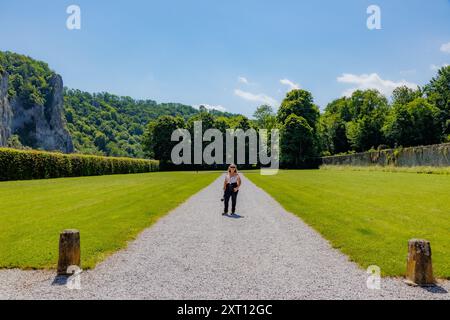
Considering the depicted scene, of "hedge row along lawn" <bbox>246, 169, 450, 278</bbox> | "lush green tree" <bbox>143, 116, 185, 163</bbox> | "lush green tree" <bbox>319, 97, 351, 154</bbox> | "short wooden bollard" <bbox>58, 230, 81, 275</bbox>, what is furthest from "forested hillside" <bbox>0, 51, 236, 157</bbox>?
"short wooden bollard" <bbox>58, 230, 81, 275</bbox>

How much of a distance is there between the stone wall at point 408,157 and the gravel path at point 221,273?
116ft

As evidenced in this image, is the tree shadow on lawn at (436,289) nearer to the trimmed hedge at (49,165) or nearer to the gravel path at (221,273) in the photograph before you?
the gravel path at (221,273)

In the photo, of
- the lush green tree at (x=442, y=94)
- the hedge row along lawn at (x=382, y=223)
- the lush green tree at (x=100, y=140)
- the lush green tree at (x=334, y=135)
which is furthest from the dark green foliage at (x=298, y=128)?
the lush green tree at (x=100, y=140)

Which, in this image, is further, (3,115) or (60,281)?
(3,115)

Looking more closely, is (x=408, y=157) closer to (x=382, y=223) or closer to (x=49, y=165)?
(x=382, y=223)

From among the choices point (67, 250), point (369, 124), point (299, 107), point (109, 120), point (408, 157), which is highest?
point (109, 120)

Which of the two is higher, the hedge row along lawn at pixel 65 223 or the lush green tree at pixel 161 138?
the lush green tree at pixel 161 138

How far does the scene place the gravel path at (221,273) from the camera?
5.57m

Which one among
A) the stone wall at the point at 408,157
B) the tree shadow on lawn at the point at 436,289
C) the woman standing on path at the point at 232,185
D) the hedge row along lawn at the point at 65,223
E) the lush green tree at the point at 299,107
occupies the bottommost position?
the tree shadow on lawn at the point at 436,289

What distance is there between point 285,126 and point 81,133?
84.4m

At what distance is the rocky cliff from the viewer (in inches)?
4774

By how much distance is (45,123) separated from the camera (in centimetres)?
12625

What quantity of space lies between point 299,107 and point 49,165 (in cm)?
5420

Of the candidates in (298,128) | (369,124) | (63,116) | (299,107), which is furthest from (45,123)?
(369,124)
